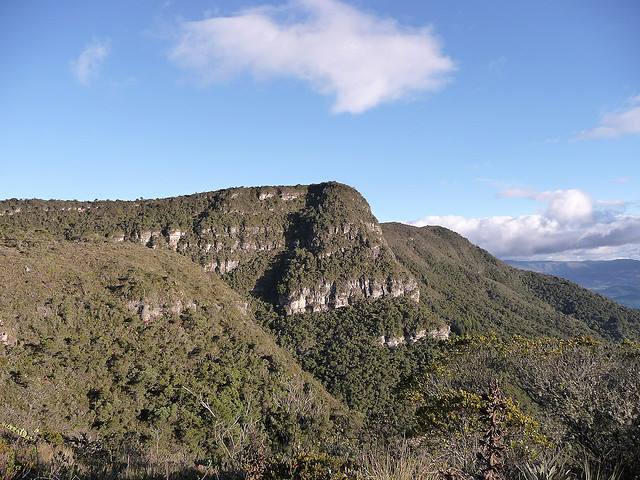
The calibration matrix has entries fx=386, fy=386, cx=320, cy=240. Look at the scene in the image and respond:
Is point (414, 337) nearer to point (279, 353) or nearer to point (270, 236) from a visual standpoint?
point (279, 353)

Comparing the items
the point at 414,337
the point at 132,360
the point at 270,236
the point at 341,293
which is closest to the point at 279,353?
the point at 132,360

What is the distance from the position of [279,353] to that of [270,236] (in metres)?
65.0

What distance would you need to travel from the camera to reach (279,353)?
68.2 metres

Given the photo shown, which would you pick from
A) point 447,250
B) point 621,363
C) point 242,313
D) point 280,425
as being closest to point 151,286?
point 242,313

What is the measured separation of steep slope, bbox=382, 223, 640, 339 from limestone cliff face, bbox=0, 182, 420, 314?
71.7 ft

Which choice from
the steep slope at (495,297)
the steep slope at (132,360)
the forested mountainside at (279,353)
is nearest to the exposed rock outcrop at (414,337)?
the forested mountainside at (279,353)

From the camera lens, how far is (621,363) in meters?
17.0

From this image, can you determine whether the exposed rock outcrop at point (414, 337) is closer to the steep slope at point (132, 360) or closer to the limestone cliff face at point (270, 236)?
the limestone cliff face at point (270, 236)

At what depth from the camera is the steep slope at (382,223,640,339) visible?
118 metres

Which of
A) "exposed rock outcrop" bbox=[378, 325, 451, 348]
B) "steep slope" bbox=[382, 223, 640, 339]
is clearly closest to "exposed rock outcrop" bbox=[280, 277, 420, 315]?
"steep slope" bbox=[382, 223, 640, 339]

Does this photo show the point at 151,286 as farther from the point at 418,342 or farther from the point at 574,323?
the point at 574,323

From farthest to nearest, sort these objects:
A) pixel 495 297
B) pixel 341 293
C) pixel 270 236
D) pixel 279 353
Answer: pixel 495 297, pixel 270 236, pixel 341 293, pixel 279 353

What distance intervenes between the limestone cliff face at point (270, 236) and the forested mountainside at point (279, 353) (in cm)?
61

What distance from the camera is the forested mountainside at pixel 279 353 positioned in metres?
10.5
